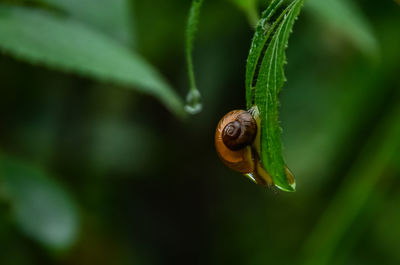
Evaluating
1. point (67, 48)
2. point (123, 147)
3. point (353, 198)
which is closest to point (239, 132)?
point (67, 48)

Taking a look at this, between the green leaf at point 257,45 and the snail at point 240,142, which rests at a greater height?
the green leaf at point 257,45

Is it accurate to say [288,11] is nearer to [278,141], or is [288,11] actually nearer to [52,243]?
[278,141]

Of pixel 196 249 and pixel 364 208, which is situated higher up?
pixel 364 208

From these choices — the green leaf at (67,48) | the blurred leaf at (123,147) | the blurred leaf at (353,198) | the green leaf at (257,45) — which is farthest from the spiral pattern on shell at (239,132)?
the blurred leaf at (123,147)

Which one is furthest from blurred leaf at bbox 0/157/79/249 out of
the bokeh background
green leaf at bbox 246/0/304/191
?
green leaf at bbox 246/0/304/191

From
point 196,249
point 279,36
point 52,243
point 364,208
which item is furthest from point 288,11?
point 196,249

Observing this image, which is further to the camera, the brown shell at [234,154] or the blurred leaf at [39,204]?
the blurred leaf at [39,204]

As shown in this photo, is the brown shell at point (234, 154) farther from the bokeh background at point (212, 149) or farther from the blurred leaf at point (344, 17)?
the bokeh background at point (212, 149)

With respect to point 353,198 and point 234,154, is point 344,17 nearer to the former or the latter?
point 353,198

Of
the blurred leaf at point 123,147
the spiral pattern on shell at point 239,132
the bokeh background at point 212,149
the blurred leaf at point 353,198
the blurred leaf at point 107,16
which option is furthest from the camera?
the blurred leaf at point 123,147
